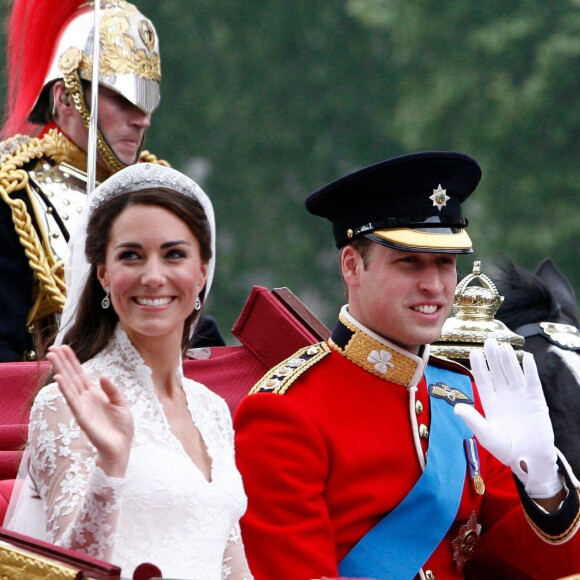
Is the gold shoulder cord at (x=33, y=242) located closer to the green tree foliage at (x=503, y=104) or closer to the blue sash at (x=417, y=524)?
the blue sash at (x=417, y=524)

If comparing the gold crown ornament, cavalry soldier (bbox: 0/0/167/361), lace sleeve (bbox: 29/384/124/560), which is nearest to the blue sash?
the gold crown ornament

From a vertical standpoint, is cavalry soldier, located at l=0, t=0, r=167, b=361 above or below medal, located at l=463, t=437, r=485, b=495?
above

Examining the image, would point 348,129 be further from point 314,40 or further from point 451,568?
point 451,568

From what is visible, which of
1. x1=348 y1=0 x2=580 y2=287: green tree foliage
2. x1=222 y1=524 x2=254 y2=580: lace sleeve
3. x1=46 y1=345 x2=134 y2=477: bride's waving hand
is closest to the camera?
x1=46 y1=345 x2=134 y2=477: bride's waving hand

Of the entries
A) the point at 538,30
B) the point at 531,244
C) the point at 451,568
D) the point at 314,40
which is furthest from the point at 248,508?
the point at 314,40

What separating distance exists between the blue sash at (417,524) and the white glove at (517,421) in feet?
0.45

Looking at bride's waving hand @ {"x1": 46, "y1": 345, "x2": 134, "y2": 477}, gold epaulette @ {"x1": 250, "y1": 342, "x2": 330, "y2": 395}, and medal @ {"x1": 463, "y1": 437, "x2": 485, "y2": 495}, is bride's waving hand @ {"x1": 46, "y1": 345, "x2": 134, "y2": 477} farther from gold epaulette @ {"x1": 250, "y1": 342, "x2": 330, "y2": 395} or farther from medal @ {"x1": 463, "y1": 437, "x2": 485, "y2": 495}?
medal @ {"x1": 463, "y1": 437, "x2": 485, "y2": 495}

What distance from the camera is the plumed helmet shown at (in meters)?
4.76

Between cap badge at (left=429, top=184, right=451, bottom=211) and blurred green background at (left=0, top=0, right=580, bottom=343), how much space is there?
977 cm

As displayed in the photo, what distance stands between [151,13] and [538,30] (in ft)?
11.4

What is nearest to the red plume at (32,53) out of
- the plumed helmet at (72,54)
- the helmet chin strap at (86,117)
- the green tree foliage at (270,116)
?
the plumed helmet at (72,54)

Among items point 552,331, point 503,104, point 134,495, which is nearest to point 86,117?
point 552,331

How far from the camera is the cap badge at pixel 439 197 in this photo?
3.59 meters

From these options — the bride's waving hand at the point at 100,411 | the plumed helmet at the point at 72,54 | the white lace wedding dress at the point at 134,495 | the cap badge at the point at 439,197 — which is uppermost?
the plumed helmet at the point at 72,54
